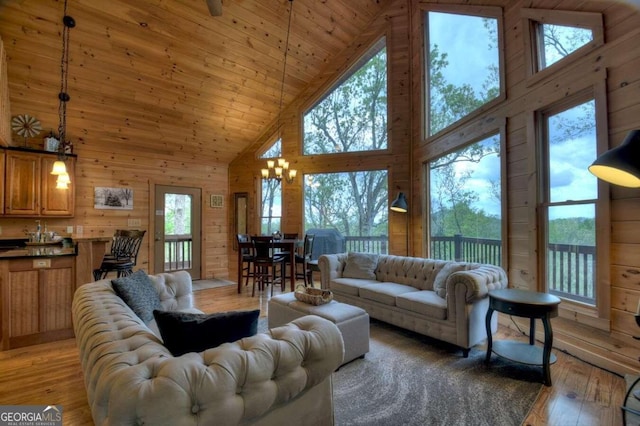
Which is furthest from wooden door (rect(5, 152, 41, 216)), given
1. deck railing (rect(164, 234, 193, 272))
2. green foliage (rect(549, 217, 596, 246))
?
green foliage (rect(549, 217, 596, 246))

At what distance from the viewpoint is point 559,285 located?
9.74ft

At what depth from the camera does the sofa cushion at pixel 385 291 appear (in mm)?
3482

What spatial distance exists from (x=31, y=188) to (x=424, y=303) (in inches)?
226

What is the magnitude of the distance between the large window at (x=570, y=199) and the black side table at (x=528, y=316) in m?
0.52

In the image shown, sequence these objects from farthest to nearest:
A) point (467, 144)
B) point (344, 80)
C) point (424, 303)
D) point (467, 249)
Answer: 1. point (344, 80)
2. point (467, 249)
3. point (467, 144)
4. point (424, 303)

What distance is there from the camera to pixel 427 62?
17.2 feet

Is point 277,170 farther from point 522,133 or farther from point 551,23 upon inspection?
point 551,23

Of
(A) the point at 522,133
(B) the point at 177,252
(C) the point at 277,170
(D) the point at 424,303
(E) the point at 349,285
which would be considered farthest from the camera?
(B) the point at 177,252

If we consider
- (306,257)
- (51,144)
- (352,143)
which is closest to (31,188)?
(51,144)

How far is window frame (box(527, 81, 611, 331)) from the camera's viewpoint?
8.16 feet

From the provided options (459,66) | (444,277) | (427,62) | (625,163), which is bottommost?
(444,277)

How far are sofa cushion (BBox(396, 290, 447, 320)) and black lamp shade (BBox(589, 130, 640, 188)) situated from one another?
1.67m

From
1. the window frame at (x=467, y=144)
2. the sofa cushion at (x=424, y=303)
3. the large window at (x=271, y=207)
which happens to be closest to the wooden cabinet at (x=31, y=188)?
the large window at (x=271, y=207)

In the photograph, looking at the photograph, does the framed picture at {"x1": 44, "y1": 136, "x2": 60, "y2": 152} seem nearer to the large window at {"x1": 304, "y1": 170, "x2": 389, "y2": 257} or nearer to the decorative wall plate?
the decorative wall plate
